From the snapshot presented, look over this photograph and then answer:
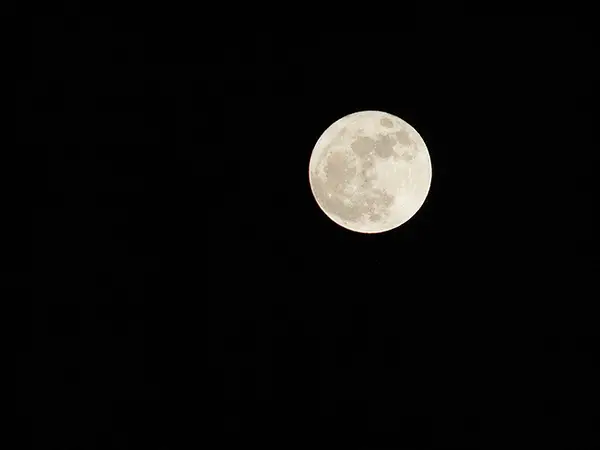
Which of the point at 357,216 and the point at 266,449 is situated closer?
the point at 357,216

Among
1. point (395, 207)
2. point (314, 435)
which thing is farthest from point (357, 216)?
point (314, 435)

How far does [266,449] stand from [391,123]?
4.61m

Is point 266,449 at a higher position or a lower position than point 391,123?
lower

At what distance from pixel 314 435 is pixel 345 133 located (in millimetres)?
4159

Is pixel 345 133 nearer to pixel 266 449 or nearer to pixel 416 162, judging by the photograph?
pixel 416 162

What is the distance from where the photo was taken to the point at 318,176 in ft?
15.2

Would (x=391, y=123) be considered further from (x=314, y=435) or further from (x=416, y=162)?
(x=314, y=435)

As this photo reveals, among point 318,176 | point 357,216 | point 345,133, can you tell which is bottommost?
point 357,216

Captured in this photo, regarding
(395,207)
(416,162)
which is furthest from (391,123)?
(395,207)

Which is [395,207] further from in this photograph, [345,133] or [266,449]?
[266,449]

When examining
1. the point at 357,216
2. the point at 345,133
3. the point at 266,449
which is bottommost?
the point at 266,449

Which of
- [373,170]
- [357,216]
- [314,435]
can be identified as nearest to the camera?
[373,170]

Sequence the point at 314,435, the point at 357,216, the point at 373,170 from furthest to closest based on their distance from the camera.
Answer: the point at 314,435 < the point at 357,216 < the point at 373,170

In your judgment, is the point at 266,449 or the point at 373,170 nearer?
the point at 373,170
